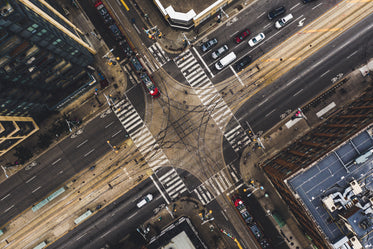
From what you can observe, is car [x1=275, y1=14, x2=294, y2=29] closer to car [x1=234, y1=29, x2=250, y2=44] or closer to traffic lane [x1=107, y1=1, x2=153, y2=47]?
car [x1=234, y1=29, x2=250, y2=44]

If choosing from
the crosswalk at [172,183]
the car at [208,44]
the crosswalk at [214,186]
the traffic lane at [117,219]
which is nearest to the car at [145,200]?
the traffic lane at [117,219]

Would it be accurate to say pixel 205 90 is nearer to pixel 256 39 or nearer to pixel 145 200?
pixel 256 39

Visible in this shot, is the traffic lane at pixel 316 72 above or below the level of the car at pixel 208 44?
below

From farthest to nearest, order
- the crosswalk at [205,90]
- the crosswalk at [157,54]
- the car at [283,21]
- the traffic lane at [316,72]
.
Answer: the crosswalk at [157,54] → the crosswalk at [205,90] → the traffic lane at [316,72] → the car at [283,21]

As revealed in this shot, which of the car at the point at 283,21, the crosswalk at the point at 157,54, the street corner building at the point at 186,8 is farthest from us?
the crosswalk at the point at 157,54

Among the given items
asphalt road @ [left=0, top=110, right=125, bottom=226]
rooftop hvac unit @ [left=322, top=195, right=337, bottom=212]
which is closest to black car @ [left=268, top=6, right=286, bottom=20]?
rooftop hvac unit @ [left=322, top=195, right=337, bottom=212]

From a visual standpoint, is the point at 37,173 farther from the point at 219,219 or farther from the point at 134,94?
the point at 219,219

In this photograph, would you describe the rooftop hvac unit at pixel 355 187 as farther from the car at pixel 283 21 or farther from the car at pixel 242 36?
the car at pixel 242 36
